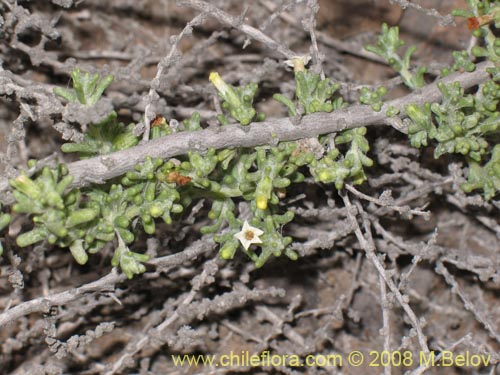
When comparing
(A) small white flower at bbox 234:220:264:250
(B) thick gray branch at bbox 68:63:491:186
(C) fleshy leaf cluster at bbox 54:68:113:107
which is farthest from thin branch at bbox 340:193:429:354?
(C) fleshy leaf cluster at bbox 54:68:113:107

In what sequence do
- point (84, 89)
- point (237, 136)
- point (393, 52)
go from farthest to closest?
point (393, 52) < point (237, 136) < point (84, 89)

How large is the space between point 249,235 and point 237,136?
0.50 meters

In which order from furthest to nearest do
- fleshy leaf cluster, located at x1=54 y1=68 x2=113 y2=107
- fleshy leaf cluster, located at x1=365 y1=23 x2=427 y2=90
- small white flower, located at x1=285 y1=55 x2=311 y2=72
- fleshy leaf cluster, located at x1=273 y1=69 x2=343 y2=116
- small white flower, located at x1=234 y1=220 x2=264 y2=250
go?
fleshy leaf cluster, located at x1=365 y1=23 x2=427 y2=90 → small white flower, located at x1=285 y1=55 x2=311 y2=72 → fleshy leaf cluster, located at x1=273 y1=69 x2=343 y2=116 → small white flower, located at x1=234 y1=220 x2=264 y2=250 → fleshy leaf cluster, located at x1=54 y1=68 x2=113 y2=107

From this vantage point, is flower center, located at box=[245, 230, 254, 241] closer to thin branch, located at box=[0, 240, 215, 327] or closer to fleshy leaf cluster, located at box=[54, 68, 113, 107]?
thin branch, located at box=[0, 240, 215, 327]

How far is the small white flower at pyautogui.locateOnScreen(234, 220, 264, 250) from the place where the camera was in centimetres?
310

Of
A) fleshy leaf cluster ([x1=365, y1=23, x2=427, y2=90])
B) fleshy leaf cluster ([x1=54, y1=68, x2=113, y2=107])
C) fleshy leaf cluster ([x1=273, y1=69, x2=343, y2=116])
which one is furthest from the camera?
fleshy leaf cluster ([x1=365, y1=23, x2=427, y2=90])

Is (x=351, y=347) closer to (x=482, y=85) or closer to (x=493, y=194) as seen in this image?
(x=493, y=194)

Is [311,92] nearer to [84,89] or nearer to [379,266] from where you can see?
[379,266]

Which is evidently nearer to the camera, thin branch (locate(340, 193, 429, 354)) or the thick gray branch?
the thick gray branch

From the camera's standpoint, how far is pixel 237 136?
3109 mm

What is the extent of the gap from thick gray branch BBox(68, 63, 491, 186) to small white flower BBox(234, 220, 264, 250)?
0.43 meters

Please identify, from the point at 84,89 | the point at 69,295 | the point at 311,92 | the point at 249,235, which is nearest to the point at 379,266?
the point at 249,235

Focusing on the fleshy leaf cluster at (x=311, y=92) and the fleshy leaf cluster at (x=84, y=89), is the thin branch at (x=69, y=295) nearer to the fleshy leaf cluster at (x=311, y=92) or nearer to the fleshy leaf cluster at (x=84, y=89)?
the fleshy leaf cluster at (x=84, y=89)

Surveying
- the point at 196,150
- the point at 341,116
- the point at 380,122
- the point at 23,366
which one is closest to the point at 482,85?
the point at 380,122
